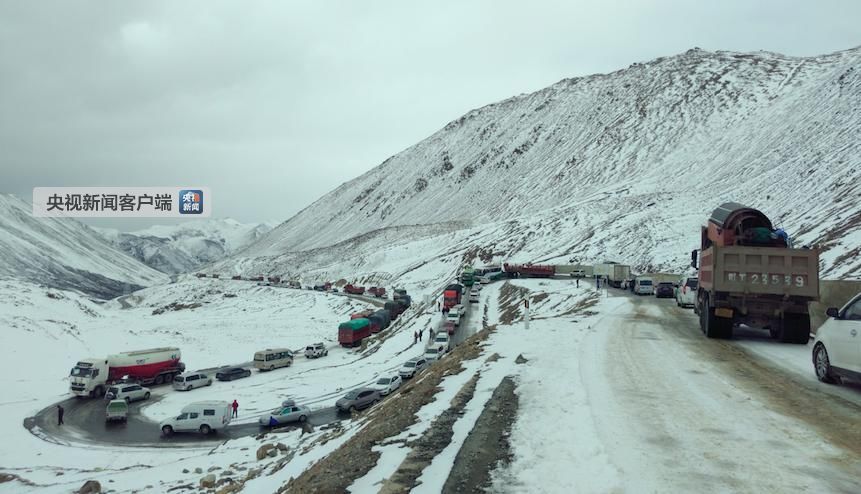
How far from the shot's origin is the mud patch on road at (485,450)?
549 cm

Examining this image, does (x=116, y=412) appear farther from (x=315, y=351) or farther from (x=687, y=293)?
(x=687, y=293)

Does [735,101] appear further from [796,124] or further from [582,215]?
[582,215]

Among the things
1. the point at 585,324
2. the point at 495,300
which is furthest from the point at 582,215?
the point at 585,324

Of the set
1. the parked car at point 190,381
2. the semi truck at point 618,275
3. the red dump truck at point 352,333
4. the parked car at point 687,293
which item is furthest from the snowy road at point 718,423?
the semi truck at point 618,275

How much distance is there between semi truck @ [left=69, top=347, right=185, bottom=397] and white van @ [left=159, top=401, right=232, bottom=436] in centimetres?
1119

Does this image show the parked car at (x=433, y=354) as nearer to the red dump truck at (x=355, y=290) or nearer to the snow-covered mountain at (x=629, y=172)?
the snow-covered mountain at (x=629, y=172)

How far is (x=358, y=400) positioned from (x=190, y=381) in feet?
48.2

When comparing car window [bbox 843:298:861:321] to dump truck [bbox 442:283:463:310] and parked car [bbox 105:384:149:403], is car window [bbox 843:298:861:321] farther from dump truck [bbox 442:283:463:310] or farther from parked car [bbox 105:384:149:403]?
dump truck [bbox 442:283:463:310]

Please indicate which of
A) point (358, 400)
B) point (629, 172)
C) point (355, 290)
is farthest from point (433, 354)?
point (629, 172)

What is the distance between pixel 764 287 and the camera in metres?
14.9

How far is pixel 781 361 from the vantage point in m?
12.4

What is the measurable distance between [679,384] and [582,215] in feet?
289

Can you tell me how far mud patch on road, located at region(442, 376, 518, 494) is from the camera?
18.0 feet

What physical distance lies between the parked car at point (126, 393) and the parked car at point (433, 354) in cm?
1712
